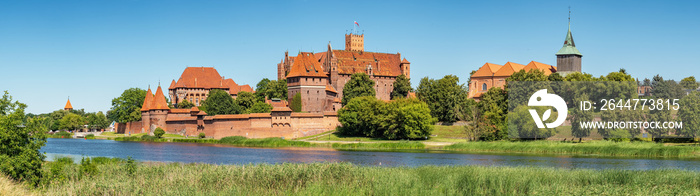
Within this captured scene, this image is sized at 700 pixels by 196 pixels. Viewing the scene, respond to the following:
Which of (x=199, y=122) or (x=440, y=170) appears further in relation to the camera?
(x=199, y=122)

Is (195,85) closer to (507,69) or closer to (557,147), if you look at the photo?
(507,69)

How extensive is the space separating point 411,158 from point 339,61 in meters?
45.6

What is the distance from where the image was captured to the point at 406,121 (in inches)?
2152

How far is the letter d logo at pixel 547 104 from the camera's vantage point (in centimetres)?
4853

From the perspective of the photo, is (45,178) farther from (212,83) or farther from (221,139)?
(212,83)

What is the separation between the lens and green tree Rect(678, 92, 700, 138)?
43031 mm

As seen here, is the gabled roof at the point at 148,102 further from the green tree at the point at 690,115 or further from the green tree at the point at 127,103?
the green tree at the point at 690,115

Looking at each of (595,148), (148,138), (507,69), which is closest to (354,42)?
(507,69)

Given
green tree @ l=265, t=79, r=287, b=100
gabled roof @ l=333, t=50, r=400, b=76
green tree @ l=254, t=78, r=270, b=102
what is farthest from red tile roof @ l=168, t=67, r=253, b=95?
gabled roof @ l=333, t=50, r=400, b=76

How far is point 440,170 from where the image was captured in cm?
2234

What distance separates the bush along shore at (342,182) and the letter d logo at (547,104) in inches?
1049

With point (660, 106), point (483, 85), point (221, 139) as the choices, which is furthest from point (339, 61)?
point (660, 106)

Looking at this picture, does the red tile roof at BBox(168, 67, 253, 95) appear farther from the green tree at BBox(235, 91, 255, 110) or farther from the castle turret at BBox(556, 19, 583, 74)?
the castle turret at BBox(556, 19, 583, 74)

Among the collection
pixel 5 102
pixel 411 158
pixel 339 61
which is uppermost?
pixel 339 61
